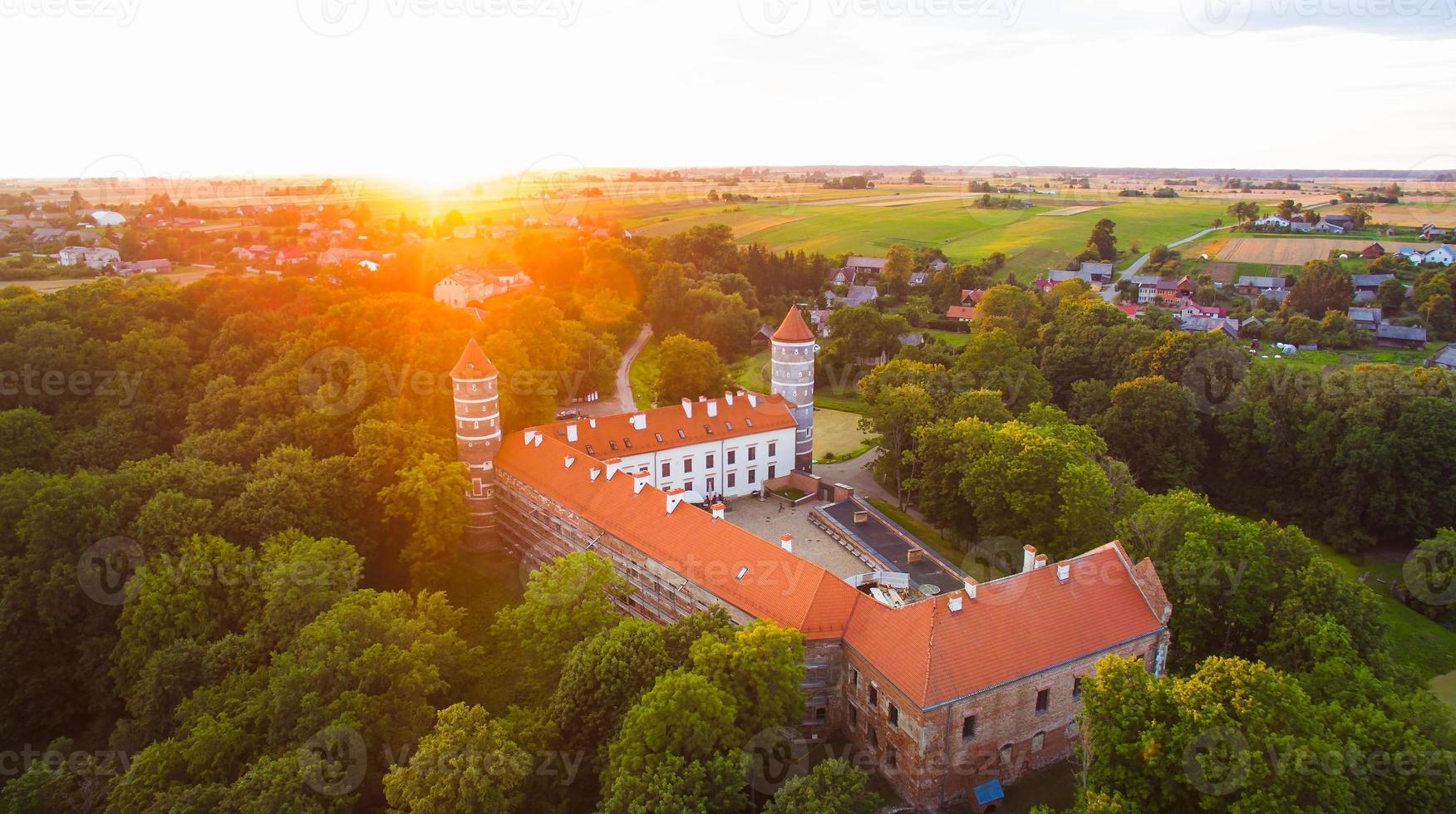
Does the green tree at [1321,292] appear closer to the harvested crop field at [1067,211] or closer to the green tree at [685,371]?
the harvested crop field at [1067,211]

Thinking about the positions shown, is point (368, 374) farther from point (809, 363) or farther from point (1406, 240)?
point (1406, 240)

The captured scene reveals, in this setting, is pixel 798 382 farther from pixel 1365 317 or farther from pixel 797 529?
pixel 1365 317

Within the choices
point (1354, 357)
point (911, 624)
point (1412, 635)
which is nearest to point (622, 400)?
point (911, 624)

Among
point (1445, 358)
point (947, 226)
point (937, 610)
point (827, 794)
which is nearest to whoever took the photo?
point (827, 794)

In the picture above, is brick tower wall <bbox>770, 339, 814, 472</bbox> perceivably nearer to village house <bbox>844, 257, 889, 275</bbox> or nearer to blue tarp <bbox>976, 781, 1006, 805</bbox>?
blue tarp <bbox>976, 781, 1006, 805</bbox>

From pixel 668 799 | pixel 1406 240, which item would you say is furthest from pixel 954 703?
pixel 1406 240
